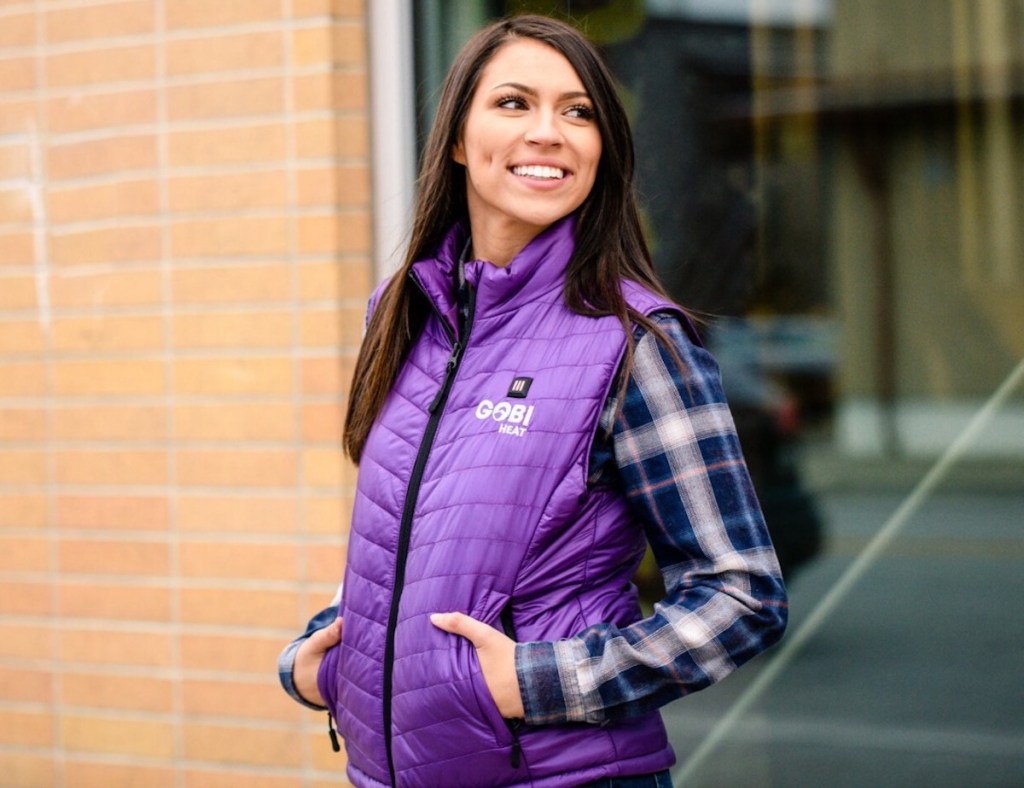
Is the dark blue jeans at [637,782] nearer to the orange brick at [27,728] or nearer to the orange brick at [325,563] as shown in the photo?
the orange brick at [325,563]

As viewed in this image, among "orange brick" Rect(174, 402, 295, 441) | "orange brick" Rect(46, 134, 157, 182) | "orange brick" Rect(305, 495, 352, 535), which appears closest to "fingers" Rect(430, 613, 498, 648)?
"orange brick" Rect(305, 495, 352, 535)

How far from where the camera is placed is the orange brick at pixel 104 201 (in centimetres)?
346

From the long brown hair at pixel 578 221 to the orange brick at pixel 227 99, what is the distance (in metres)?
1.31

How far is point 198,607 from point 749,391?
5.30ft

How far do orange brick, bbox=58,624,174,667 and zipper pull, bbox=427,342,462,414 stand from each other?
1.88 metres

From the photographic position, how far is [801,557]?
349 cm

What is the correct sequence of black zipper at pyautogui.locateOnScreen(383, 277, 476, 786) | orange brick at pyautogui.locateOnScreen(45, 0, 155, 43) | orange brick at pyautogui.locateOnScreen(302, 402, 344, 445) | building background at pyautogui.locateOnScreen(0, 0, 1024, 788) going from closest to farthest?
black zipper at pyautogui.locateOnScreen(383, 277, 476, 786)
building background at pyautogui.locateOnScreen(0, 0, 1024, 788)
orange brick at pyautogui.locateOnScreen(302, 402, 344, 445)
orange brick at pyautogui.locateOnScreen(45, 0, 155, 43)

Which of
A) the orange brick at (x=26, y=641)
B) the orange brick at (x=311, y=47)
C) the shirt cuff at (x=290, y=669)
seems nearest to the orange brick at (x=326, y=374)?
the orange brick at (x=311, y=47)

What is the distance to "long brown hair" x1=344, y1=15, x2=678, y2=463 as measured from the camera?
1918mm

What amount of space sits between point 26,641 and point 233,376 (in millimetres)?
1033

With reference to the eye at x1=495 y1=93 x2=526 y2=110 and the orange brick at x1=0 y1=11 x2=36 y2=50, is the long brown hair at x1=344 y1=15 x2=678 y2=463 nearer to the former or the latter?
→ the eye at x1=495 y1=93 x2=526 y2=110

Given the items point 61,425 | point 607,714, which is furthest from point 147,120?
point 607,714

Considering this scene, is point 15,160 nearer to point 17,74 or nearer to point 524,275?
point 17,74

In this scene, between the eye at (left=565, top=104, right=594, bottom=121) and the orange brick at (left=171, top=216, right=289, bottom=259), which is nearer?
the eye at (left=565, top=104, right=594, bottom=121)
